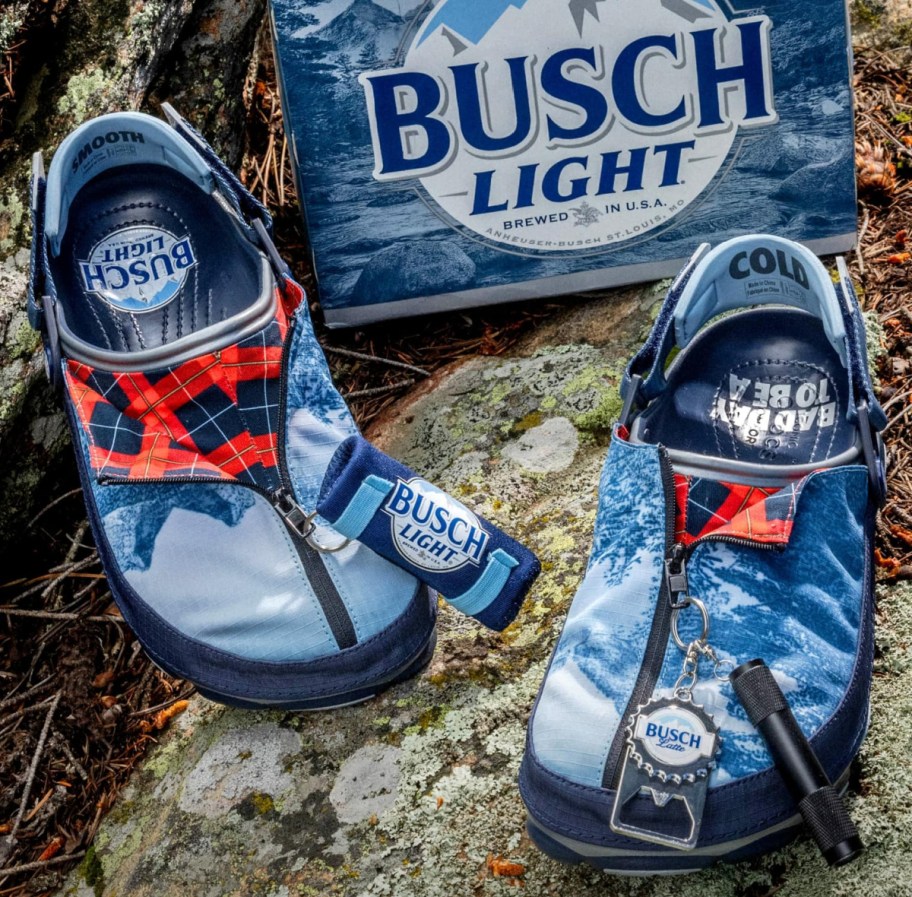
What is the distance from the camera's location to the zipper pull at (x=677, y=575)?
160 cm

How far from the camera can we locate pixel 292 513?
1812 millimetres

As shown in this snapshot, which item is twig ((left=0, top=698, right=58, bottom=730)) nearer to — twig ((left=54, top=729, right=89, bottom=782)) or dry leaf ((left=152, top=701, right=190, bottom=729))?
twig ((left=54, top=729, right=89, bottom=782))

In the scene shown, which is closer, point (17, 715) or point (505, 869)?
point (505, 869)

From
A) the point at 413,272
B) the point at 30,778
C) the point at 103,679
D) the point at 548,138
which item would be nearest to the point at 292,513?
the point at 103,679

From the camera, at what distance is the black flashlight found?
1.41m

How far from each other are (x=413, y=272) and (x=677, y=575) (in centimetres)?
106

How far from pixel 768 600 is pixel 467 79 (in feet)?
4.11

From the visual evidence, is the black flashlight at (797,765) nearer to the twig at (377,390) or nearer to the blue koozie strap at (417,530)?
the blue koozie strap at (417,530)

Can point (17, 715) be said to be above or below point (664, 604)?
below

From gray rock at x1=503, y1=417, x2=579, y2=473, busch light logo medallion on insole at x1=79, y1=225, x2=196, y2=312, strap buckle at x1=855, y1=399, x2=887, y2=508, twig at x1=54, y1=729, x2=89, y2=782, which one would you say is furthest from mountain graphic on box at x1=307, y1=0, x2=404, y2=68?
twig at x1=54, y1=729, x2=89, y2=782

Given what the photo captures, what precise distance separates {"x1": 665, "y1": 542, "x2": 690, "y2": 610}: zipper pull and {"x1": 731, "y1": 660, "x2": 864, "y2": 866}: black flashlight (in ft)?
0.46

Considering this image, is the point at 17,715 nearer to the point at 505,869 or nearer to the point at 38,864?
the point at 38,864

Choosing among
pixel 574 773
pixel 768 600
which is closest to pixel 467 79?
pixel 768 600

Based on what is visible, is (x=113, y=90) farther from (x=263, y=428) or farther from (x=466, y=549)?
(x=466, y=549)
